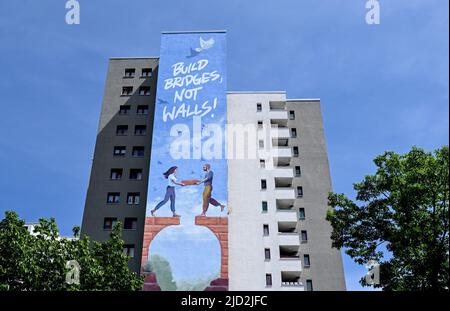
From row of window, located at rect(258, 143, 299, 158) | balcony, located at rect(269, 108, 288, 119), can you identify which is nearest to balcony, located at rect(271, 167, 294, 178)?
row of window, located at rect(258, 143, 299, 158)

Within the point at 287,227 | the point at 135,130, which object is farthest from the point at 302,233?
the point at 135,130

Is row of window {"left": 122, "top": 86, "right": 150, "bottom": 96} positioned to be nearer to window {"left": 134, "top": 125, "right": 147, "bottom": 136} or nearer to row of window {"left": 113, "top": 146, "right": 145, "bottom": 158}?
window {"left": 134, "top": 125, "right": 147, "bottom": 136}

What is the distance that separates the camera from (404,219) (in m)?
19.6


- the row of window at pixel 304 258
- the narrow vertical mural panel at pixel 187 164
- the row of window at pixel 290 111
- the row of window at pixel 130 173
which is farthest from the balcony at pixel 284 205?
the row of window at pixel 130 173

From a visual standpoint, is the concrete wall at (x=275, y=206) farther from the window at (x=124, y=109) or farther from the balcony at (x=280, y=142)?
the window at (x=124, y=109)

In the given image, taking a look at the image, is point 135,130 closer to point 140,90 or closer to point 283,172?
point 140,90

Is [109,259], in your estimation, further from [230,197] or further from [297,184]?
[297,184]

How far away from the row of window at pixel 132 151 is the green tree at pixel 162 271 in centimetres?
1303

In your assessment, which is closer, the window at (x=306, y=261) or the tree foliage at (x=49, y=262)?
the tree foliage at (x=49, y=262)

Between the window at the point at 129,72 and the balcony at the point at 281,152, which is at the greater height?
the window at the point at 129,72

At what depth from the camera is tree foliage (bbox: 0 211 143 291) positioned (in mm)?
22453

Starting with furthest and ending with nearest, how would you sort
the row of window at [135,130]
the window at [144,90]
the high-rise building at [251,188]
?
the window at [144,90], the row of window at [135,130], the high-rise building at [251,188]

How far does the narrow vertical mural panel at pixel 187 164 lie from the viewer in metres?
38.7
